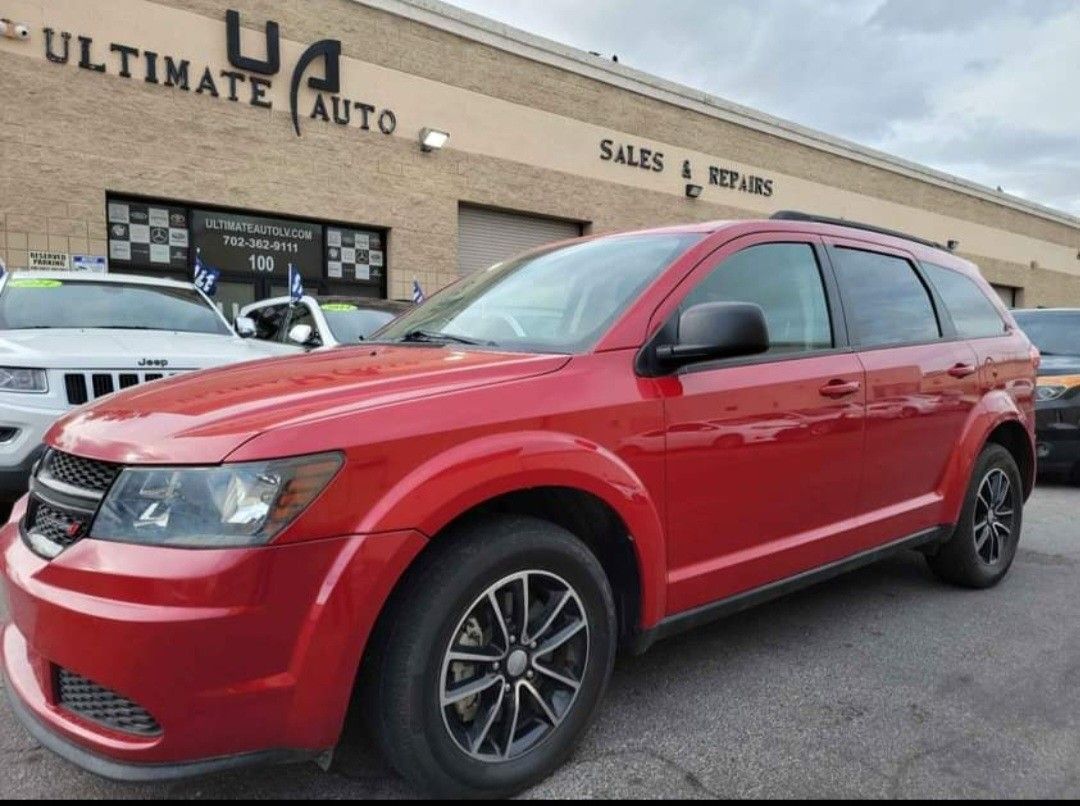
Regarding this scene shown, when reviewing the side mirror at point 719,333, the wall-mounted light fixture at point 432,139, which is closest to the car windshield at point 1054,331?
the side mirror at point 719,333

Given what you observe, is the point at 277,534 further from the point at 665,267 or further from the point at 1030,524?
the point at 1030,524

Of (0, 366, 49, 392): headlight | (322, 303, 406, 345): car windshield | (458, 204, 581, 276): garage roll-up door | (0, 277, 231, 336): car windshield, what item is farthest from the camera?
(458, 204, 581, 276): garage roll-up door

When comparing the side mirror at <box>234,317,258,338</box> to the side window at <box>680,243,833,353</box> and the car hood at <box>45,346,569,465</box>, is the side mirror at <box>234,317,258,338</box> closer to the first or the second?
the car hood at <box>45,346,569,465</box>

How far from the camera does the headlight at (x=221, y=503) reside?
1803 mm

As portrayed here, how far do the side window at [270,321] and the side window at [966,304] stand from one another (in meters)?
5.62

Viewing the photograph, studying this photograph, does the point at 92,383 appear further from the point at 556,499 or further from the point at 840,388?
the point at 840,388

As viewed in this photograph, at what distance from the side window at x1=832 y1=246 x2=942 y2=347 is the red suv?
3 centimetres

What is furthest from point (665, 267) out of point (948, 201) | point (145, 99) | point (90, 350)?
point (948, 201)

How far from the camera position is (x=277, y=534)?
5.90 ft

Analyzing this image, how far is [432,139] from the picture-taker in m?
13.5

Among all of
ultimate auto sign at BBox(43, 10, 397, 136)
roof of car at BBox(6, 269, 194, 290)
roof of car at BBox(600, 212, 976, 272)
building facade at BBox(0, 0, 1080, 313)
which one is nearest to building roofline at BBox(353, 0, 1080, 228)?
building facade at BBox(0, 0, 1080, 313)

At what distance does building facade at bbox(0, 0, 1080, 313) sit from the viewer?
35.0 ft

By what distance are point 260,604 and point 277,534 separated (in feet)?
0.51

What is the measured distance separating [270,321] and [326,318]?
4.45 feet
